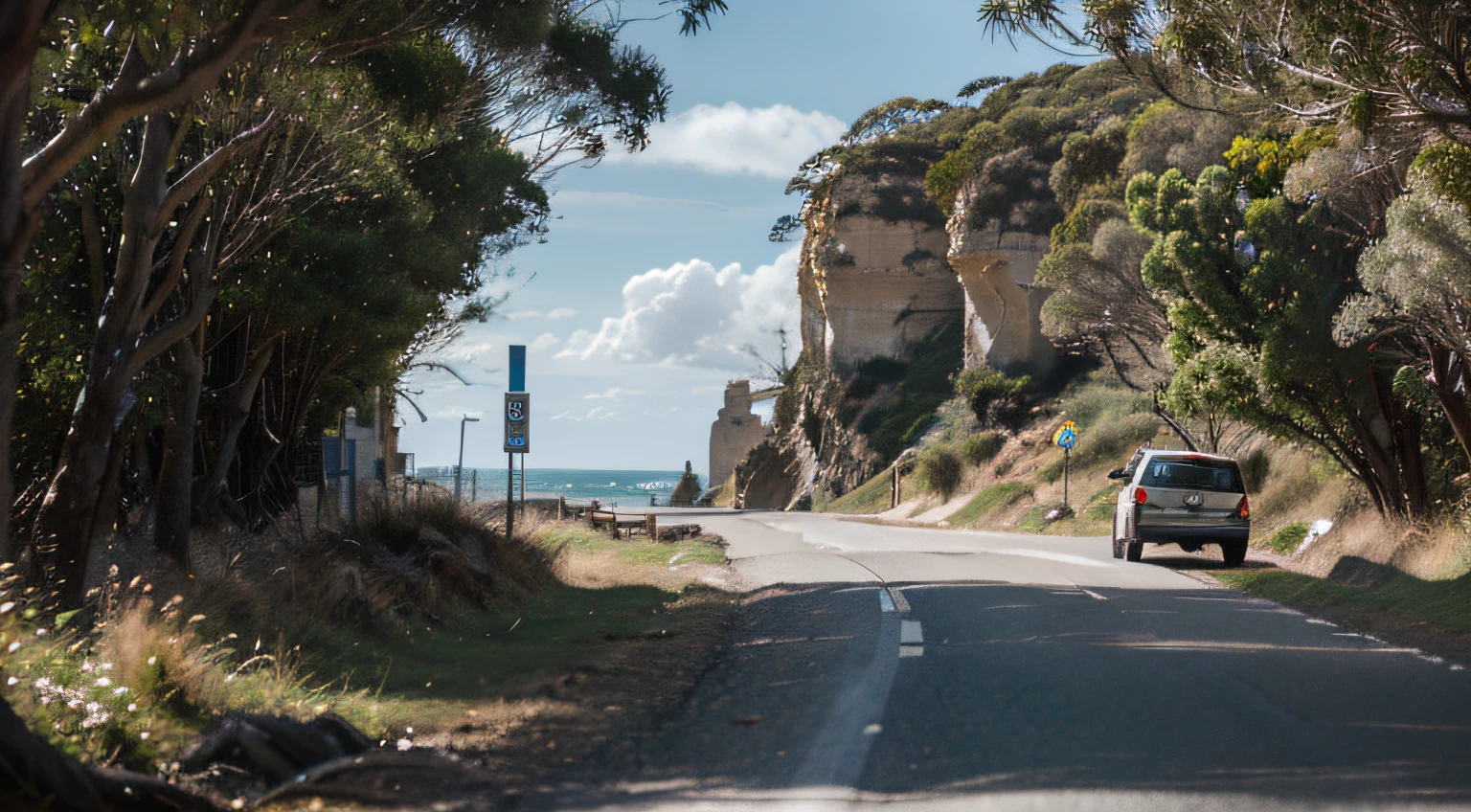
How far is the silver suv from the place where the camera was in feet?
62.7

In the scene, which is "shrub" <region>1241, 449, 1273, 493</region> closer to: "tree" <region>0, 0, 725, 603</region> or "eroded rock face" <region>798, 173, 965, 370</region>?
"tree" <region>0, 0, 725, 603</region>

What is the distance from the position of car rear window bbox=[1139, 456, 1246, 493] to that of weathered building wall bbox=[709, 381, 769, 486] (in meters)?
92.1

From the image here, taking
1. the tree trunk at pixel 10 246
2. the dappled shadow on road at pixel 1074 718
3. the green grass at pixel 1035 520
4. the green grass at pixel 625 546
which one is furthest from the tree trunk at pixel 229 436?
the green grass at pixel 1035 520

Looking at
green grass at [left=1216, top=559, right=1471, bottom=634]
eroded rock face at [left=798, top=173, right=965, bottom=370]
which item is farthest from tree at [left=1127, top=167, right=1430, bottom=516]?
eroded rock face at [left=798, top=173, right=965, bottom=370]

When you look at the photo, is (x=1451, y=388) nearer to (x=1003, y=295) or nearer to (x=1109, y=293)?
(x=1109, y=293)

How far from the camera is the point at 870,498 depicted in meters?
59.7

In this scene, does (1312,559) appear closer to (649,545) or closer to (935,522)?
(649,545)

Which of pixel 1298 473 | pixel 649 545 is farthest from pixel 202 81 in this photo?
pixel 1298 473

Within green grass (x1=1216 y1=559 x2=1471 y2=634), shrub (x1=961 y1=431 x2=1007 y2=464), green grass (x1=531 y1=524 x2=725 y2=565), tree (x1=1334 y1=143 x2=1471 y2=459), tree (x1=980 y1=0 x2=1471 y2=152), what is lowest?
green grass (x1=531 y1=524 x2=725 y2=565)

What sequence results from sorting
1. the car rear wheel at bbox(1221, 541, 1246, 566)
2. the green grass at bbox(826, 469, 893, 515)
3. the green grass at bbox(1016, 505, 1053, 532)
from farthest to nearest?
the green grass at bbox(826, 469, 893, 515) → the green grass at bbox(1016, 505, 1053, 532) → the car rear wheel at bbox(1221, 541, 1246, 566)

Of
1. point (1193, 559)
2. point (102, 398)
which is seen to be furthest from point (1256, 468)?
point (102, 398)

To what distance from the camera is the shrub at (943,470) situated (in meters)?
50.7

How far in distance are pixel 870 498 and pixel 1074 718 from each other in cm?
5291

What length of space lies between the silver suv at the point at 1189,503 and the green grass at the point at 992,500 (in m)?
24.1
